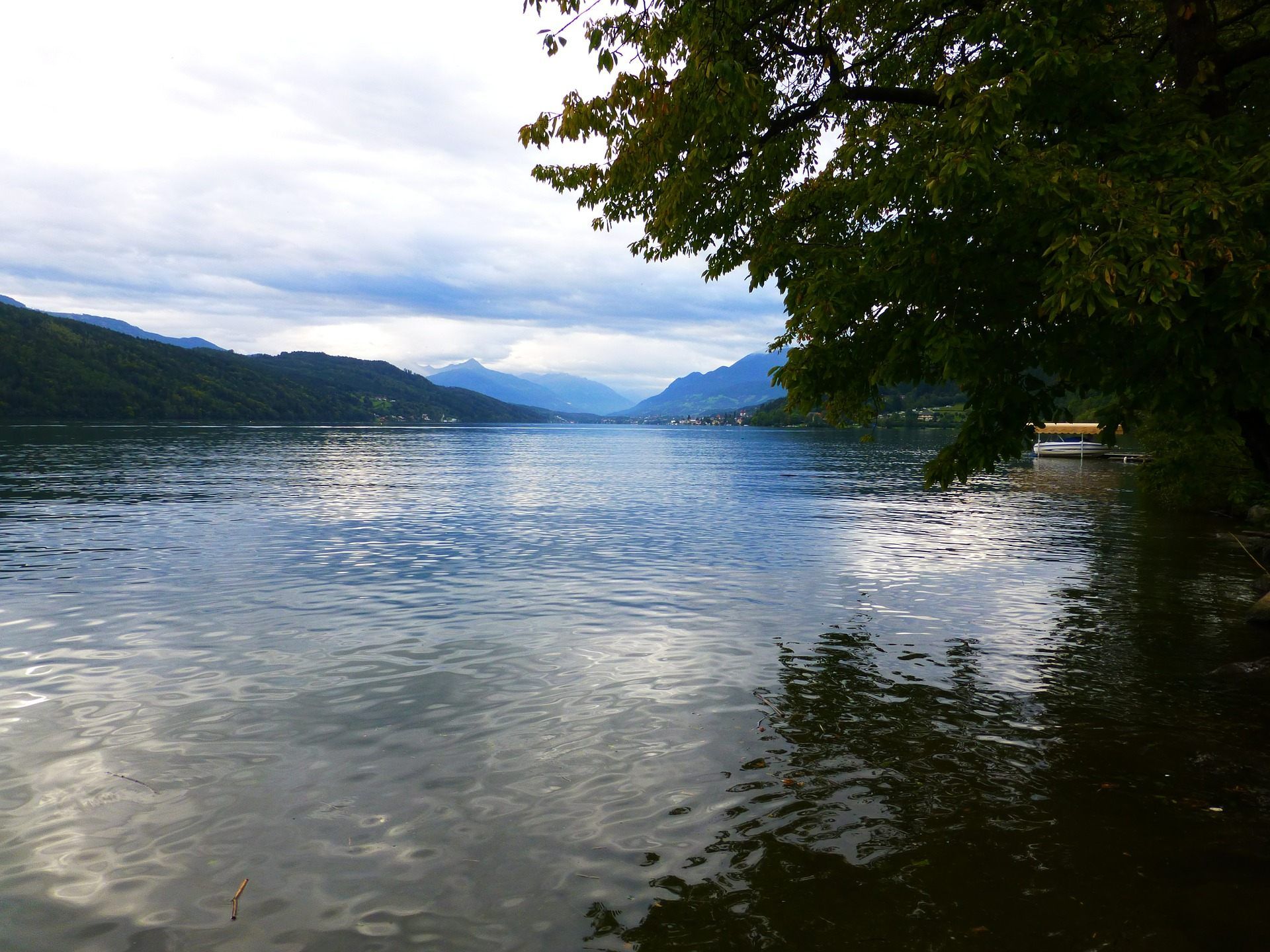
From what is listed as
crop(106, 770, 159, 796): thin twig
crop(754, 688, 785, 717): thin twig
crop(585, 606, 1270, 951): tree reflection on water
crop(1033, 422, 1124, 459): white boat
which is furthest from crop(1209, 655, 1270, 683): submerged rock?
crop(1033, 422, 1124, 459): white boat

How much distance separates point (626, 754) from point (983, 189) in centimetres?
946

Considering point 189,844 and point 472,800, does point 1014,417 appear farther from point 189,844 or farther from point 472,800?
point 189,844

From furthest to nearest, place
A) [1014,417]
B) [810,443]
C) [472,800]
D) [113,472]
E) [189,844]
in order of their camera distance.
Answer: [810,443] < [113,472] < [1014,417] < [472,800] < [189,844]

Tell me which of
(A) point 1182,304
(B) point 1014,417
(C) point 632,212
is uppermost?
(C) point 632,212

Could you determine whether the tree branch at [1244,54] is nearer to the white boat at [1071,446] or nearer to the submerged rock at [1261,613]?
the submerged rock at [1261,613]

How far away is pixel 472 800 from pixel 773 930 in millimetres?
Result: 4276

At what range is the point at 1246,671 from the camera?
14430mm

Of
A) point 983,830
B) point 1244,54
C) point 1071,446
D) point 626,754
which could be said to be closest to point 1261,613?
point 1244,54

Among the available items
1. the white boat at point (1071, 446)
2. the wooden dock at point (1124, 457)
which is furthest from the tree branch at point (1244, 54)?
the white boat at point (1071, 446)

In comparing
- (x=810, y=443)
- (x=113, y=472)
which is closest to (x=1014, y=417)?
(x=113, y=472)

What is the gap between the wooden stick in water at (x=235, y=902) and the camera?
721cm

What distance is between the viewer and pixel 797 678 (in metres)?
14.7

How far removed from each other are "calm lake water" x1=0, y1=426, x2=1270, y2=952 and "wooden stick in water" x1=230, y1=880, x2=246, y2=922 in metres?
0.09

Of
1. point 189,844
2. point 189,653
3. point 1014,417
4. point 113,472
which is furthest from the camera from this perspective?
point 113,472
